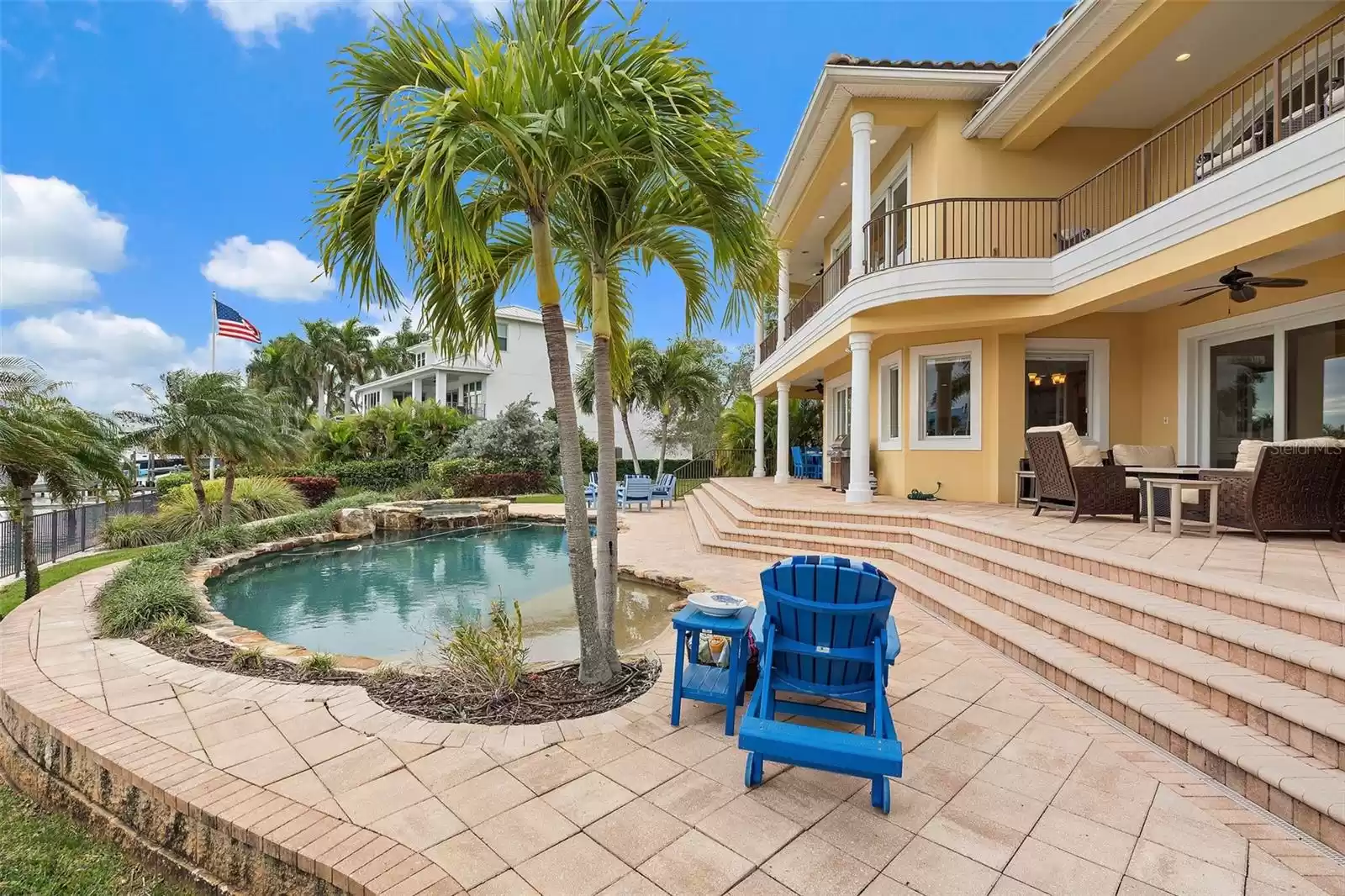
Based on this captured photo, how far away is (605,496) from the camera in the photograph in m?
4.16

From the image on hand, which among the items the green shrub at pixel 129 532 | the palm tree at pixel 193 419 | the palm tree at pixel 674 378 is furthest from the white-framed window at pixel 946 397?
the green shrub at pixel 129 532

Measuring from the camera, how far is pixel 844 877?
7.13 feet

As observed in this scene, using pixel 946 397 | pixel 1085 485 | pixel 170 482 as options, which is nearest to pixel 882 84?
pixel 946 397

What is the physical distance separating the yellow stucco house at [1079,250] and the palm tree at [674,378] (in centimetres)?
960

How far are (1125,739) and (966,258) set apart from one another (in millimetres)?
7447

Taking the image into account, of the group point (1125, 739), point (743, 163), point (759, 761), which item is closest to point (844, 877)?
point (759, 761)

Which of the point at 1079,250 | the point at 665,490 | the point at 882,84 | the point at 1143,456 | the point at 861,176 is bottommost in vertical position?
the point at 665,490

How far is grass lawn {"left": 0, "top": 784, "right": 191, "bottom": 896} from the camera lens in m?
2.60

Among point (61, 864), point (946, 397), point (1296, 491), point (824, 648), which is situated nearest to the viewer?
point (61, 864)

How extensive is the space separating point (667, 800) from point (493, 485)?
17616mm

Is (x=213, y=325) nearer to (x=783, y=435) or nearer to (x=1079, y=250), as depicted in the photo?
(x=783, y=435)

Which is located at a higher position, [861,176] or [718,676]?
[861,176]

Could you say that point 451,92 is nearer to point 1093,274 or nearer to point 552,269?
point 552,269

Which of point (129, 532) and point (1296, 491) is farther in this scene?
point (129, 532)
